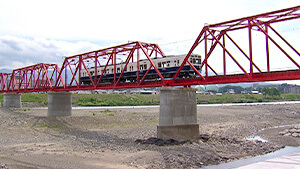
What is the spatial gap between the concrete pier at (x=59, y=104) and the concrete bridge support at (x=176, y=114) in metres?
27.7

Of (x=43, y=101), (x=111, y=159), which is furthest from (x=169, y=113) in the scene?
(x=43, y=101)

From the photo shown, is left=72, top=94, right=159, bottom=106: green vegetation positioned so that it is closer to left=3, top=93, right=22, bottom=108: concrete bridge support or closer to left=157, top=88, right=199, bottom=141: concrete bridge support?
left=3, top=93, right=22, bottom=108: concrete bridge support

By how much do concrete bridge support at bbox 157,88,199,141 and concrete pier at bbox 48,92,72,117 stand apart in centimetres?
2765

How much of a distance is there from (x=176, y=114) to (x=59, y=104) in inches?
1173

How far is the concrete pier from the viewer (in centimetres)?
5178

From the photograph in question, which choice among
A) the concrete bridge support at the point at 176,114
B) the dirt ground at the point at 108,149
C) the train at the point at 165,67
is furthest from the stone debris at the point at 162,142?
the train at the point at 165,67

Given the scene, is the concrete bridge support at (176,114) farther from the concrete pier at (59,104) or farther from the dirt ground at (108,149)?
the concrete pier at (59,104)

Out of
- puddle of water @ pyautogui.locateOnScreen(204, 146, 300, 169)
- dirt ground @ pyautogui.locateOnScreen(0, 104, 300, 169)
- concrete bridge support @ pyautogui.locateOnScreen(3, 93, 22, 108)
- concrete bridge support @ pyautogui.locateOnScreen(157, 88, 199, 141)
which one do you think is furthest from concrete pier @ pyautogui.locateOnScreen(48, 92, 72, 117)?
puddle of water @ pyautogui.locateOnScreen(204, 146, 300, 169)

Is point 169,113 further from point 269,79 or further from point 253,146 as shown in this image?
point 269,79

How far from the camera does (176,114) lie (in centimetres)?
3019

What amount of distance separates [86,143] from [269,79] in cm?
1979

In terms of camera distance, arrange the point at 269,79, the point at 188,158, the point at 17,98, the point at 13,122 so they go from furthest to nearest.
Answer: the point at 17,98 → the point at 13,122 → the point at 188,158 → the point at 269,79

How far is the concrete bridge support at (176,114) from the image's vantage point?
1184 inches

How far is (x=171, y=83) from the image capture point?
30359 millimetres
